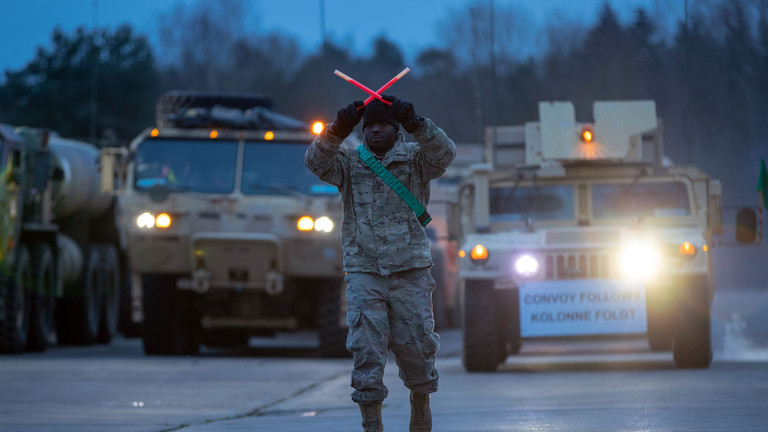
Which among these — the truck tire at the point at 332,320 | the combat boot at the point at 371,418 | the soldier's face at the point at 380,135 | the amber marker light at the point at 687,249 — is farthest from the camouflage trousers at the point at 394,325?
the truck tire at the point at 332,320

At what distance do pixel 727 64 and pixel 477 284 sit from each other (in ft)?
19.0

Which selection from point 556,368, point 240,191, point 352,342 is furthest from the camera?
point 240,191

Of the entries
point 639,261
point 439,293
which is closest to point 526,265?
point 639,261

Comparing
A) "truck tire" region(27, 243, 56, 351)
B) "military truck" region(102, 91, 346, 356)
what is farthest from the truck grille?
"truck tire" region(27, 243, 56, 351)

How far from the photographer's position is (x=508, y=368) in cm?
1247

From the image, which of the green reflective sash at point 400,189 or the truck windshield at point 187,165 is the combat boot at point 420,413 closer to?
the green reflective sash at point 400,189

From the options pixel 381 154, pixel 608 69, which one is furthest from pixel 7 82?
pixel 381 154

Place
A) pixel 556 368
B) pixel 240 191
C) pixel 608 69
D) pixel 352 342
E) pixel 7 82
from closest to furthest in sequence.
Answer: pixel 352 342
pixel 556 368
pixel 240 191
pixel 608 69
pixel 7 82

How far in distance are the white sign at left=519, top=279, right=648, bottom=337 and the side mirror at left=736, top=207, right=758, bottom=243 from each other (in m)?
1.25

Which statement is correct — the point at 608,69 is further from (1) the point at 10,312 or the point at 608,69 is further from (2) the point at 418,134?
(2) the point at 418,134

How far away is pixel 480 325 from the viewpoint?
11242 mm

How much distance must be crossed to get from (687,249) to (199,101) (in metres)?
7.03

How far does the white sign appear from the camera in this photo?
36.3 feet

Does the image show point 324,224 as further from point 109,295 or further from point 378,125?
point 378,125
